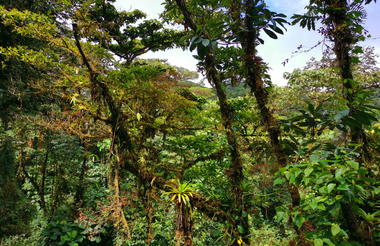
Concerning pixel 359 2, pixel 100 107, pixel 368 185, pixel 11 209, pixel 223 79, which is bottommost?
pixel 11 209

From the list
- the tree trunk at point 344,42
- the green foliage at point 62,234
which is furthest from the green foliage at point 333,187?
the green foliage at point 62,234

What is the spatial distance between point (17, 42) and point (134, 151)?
3.83m

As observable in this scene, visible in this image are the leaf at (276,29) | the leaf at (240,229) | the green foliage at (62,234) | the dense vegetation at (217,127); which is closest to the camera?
the dense vegetation at (217,127)

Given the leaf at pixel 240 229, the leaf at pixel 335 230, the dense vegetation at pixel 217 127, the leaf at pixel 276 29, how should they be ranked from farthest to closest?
1. the leaf at pixel 240 229
2. the leaf at pixel 276 29
3. the dense vegetation at pixel 217 127
4. the leaf at pixel 335 230

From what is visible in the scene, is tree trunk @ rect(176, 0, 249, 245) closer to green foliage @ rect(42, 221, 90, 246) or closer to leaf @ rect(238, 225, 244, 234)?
leaf @ rect(238, 225, 244, 234)

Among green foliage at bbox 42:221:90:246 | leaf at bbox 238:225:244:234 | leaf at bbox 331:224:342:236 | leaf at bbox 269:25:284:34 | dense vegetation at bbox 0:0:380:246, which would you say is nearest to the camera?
leaf at bbox 331:224:342:236

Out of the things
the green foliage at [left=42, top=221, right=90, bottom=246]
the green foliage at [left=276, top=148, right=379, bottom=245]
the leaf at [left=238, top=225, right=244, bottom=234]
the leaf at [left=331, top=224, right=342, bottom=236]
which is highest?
the green foliage at [left=276, top=148, right=379, bottom=245]

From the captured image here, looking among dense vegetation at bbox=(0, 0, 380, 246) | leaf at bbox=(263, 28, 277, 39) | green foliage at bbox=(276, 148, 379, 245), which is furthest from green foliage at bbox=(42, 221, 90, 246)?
leaf at bbox=(263, 28, 277, 39)

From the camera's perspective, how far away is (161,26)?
7316 millimetres

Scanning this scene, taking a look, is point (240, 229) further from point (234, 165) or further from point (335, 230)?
point (335, 230)

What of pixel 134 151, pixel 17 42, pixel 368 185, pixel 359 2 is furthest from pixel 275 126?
pixel 17 42

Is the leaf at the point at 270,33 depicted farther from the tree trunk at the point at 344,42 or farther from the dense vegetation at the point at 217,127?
the tree trunk at the point at 344,42

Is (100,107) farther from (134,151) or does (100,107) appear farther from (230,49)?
(230,49)

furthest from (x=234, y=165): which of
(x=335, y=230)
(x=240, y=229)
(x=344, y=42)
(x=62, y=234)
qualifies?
(x=62, y=234)
